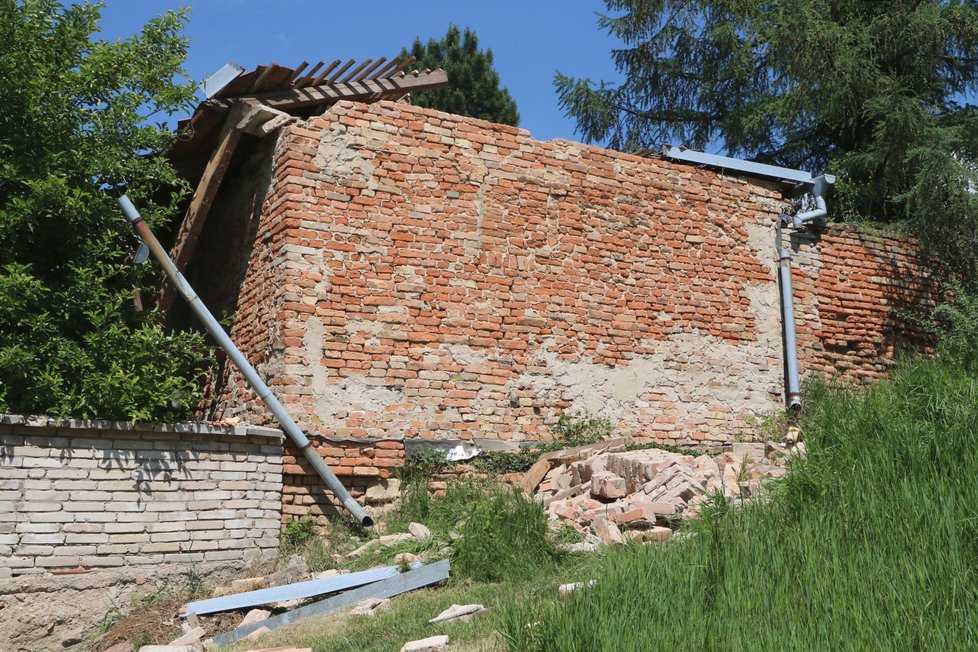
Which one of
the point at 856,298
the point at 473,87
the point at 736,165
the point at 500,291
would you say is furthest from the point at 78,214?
the point at 473,87

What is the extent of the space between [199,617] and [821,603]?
174 inches

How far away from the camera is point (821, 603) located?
4859 millimetres

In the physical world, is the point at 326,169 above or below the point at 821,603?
above

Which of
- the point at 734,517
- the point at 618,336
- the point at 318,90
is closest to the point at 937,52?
the point at 618,336

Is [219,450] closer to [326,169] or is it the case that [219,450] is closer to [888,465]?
[326,169]

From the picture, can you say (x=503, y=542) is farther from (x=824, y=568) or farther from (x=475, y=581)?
(x=824, y=568)

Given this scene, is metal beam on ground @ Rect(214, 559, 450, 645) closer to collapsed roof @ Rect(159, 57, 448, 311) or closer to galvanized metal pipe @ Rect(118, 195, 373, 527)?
galvanized metal pipe @ Rect(118, 195, 373, 527)

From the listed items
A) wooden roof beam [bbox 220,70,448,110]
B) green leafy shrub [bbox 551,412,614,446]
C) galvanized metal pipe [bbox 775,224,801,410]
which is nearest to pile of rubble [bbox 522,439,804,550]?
green leafy shrub [bbox 551,412,614,446]

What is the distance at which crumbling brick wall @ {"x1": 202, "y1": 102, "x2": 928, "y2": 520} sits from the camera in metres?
8.74

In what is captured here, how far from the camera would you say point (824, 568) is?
520 centimetres

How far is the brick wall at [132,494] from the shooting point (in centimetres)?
699

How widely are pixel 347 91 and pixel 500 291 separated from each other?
2.57 meters

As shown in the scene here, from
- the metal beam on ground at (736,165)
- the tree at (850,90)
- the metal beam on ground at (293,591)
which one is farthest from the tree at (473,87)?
the metal beam on ground at (293,591)

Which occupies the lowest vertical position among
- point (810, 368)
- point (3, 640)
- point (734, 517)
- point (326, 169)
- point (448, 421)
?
point (3, 640)
